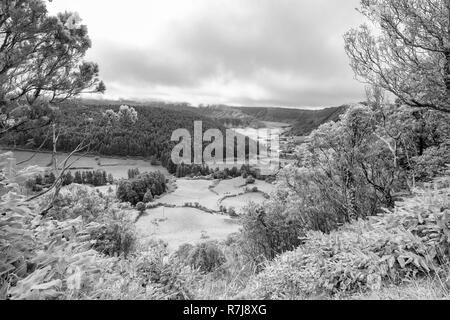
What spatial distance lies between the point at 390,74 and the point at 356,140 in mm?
3172

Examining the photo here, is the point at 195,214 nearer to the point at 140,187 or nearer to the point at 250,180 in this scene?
the point at 140,187

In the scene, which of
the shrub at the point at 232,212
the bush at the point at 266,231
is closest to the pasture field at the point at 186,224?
the shrub at the point at 232,212

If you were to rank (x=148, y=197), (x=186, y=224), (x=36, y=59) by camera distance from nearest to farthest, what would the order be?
1. (x=36, y=59)
2. (x=186, y=224)
3. (x=148, y=197)

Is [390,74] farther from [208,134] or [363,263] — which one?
[208,134]

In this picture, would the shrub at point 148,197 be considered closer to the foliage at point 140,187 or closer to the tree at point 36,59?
the foliage at point 140,187

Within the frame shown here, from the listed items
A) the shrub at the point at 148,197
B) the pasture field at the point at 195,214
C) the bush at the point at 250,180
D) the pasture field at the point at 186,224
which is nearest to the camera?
→ the pasture field at the point at 195,214

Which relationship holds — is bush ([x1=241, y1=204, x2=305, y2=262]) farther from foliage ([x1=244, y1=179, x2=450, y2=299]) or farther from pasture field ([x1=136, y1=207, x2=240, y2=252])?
pasture field ([x1=136, y1=207, x2=240, y2=252])

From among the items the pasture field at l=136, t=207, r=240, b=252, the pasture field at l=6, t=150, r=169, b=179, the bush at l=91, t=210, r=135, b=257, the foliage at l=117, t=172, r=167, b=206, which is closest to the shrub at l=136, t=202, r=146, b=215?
the pasture field at l=136, t=207, r=240, b=252

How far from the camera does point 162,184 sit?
111m

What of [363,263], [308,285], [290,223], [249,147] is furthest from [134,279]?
[249,147]

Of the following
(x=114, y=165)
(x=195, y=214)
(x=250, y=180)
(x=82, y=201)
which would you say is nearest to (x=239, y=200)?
(x=250, y=180)

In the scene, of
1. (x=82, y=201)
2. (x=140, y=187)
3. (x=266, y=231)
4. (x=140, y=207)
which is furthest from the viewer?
(x=140, y=187)

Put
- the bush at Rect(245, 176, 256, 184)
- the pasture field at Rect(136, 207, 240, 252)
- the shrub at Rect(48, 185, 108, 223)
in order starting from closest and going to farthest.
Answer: the shrub at Rect(48, 185, 108, 223)
the pasture field at Rect(136, 207, 240, 252)
the bush at Rect(245, 176, 256, 184)

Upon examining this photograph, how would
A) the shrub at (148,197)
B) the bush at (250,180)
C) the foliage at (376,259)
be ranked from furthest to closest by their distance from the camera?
the bush at (250,180) → the shrub at (148,197) → the foliage at (376,259)
